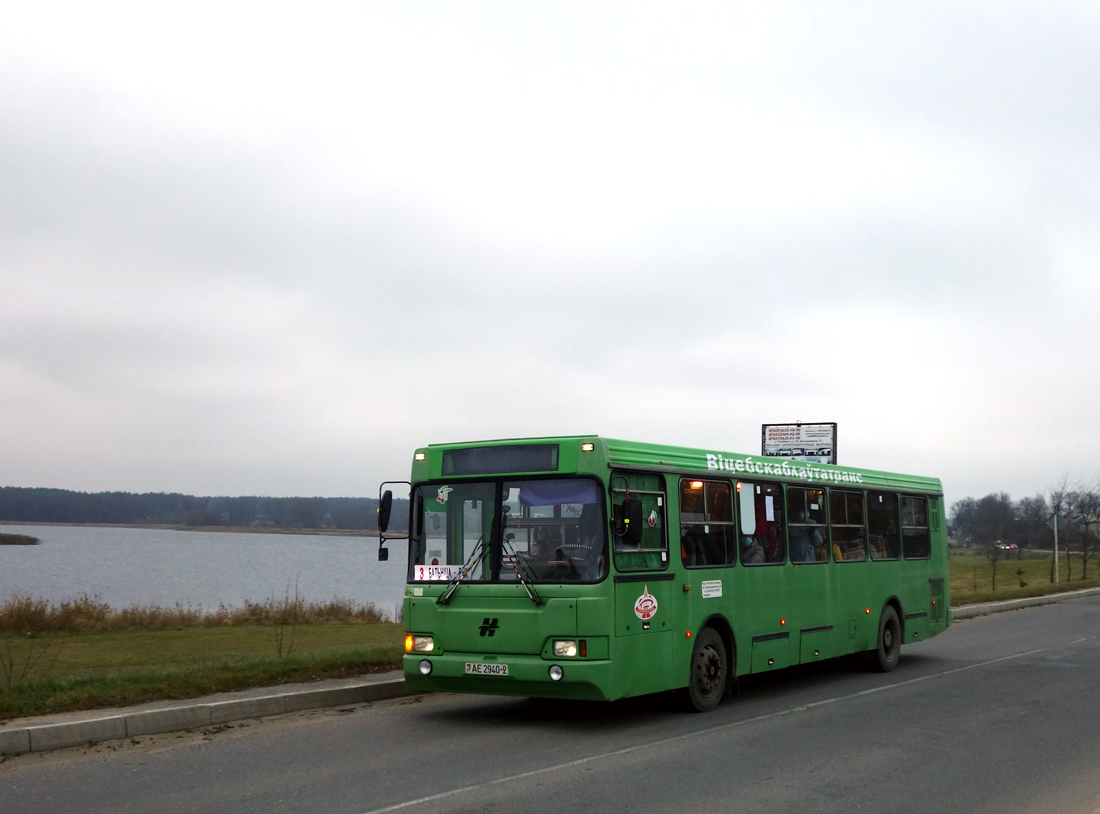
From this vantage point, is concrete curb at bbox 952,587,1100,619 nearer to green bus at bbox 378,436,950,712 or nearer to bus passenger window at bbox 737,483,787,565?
bus passenger window at bbox 737,483,787,565

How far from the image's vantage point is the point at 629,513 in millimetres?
9562

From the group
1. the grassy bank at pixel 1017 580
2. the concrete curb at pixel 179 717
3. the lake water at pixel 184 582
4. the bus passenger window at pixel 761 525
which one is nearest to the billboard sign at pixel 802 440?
the grassy bank at pixel 1017 580

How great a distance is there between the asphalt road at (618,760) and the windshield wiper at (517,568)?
1.30 metres

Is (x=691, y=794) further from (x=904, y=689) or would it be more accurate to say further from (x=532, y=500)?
(x=904, y=689)

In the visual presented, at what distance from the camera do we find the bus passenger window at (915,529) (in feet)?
52.1

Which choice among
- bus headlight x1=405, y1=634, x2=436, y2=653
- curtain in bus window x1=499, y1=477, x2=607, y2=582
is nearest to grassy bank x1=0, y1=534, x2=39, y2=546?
bus headlight x1=405, y1=634, x2=436, y2=653

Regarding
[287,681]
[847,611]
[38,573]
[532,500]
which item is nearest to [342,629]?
Answer: [287,681]

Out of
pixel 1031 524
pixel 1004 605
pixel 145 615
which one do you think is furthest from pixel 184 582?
pixel 1031 524

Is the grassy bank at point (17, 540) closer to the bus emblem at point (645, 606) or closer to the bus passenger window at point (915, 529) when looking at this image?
the bus passenger window at point (915, 529)

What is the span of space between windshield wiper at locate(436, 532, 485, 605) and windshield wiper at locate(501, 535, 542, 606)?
0.84ft

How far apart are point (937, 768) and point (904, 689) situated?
4988 millimetres

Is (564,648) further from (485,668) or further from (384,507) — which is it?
(384,507)

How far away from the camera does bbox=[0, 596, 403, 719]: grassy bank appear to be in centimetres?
1052

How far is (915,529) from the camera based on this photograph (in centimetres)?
1623
